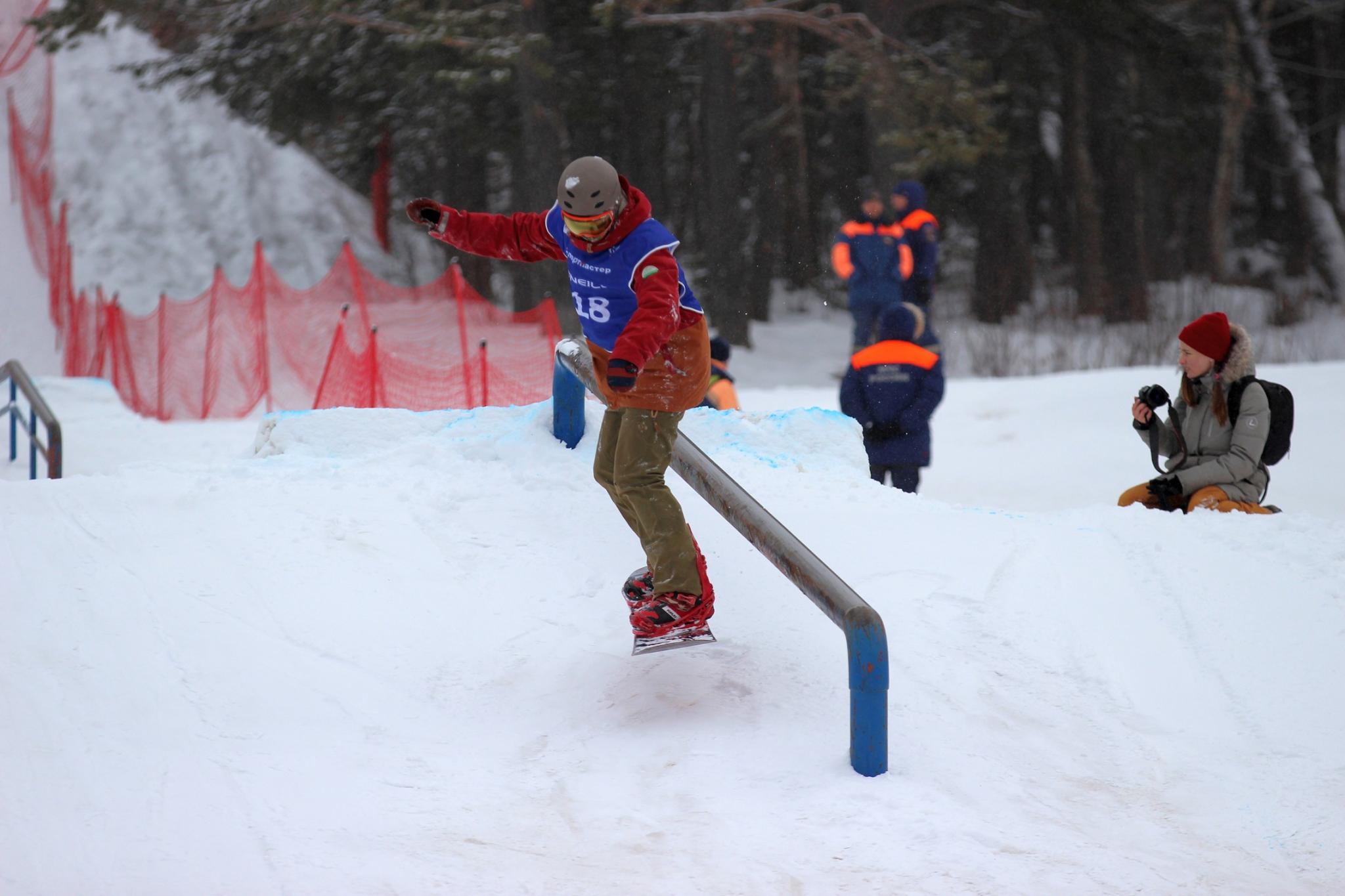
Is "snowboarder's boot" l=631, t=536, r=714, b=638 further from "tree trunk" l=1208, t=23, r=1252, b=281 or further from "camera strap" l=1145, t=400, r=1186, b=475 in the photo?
"tree trunk" l=1208, t=23, r=1252, b=281

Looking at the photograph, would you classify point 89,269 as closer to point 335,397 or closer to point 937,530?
point 335,397

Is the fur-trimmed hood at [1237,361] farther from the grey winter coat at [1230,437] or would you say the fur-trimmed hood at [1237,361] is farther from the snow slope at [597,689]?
the snow slope at [597,689]

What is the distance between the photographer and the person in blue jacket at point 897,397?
7.45m

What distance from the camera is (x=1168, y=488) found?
6.19m

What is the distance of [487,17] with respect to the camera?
16641mm

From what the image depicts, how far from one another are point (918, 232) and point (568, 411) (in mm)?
6724

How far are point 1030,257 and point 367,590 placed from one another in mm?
23710

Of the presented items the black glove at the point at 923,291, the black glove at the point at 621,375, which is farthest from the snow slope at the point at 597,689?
the black glove at the point at 923,291

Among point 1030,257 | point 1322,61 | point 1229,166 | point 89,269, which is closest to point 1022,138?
point 1030,257

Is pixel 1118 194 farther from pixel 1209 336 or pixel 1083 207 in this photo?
pixel 1209 336

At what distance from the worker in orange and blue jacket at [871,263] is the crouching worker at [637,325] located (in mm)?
7576

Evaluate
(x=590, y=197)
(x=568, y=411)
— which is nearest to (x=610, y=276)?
(x=590, y=197)

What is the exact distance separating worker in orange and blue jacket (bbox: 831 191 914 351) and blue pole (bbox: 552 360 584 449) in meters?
6.36

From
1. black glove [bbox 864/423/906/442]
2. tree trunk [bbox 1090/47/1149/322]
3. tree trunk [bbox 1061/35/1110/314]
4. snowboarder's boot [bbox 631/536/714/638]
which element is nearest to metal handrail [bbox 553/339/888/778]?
snowboarder's boot [bbox 631/536/714/638]
